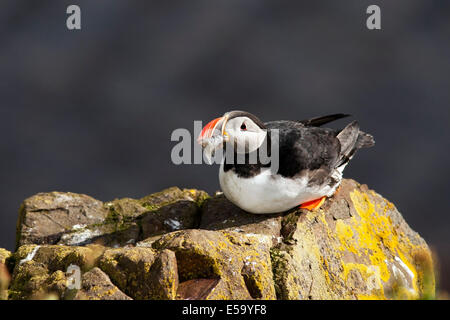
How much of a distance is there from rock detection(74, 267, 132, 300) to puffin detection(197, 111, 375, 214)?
1952 mm

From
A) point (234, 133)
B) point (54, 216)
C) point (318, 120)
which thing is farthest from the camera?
point (318, 120)

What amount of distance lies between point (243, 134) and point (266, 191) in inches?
26.9

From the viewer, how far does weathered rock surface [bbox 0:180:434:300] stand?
5.33 meters

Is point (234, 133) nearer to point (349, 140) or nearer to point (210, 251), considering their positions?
point (210, 251)

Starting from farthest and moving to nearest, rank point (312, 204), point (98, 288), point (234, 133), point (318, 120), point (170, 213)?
point (318, 120)
point (170, 213)
point (312, 204)
point (234, 133)
point (98, 288)

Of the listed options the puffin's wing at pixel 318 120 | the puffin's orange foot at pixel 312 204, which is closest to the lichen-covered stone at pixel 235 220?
the puffin's orange foot at pixel 312 204

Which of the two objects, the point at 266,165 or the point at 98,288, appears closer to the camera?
the point at 98,288

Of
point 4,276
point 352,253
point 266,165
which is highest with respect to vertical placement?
point 266,165

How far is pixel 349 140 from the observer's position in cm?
823

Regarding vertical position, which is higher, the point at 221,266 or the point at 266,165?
the point at 266,165

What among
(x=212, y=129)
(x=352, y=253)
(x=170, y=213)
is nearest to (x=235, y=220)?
(x=170, y=213)
